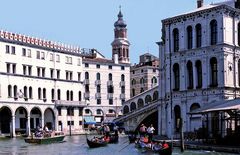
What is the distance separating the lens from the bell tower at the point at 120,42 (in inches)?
3219

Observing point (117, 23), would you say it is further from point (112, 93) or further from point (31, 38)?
point (31, 38)

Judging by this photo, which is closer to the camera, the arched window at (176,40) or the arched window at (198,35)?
the arched window at (198,35)

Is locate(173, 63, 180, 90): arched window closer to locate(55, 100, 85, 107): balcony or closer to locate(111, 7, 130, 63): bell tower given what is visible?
locate(55, 100, 85, 107): balcony

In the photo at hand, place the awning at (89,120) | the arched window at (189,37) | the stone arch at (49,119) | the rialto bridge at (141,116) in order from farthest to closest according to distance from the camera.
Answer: the awning at (89,120) → the stone arch at (49,119) → the rialto bridge at (141,116) → the arched window at (189,37)

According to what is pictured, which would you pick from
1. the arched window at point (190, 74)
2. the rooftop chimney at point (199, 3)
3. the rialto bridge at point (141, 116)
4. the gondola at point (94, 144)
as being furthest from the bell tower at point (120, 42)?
the gondola at point (94, 144)

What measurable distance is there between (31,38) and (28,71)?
3.91 meters

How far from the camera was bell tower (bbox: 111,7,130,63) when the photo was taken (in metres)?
81.8

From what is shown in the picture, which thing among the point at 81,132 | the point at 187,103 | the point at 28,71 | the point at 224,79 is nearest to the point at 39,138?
the point at 187,103

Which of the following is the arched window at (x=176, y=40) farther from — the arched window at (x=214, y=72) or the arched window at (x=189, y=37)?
the arched window at (x=214, y=72)

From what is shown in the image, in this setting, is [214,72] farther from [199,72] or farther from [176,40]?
[176,40]

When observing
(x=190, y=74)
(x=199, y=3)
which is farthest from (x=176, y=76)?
(x=199, y=3)

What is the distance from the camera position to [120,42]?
8338cm

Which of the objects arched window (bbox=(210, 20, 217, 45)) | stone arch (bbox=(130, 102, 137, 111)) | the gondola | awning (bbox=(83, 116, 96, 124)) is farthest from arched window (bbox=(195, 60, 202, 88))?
awning (bbox=(83, 116, 96, 124))

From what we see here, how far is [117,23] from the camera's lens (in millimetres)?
86750
